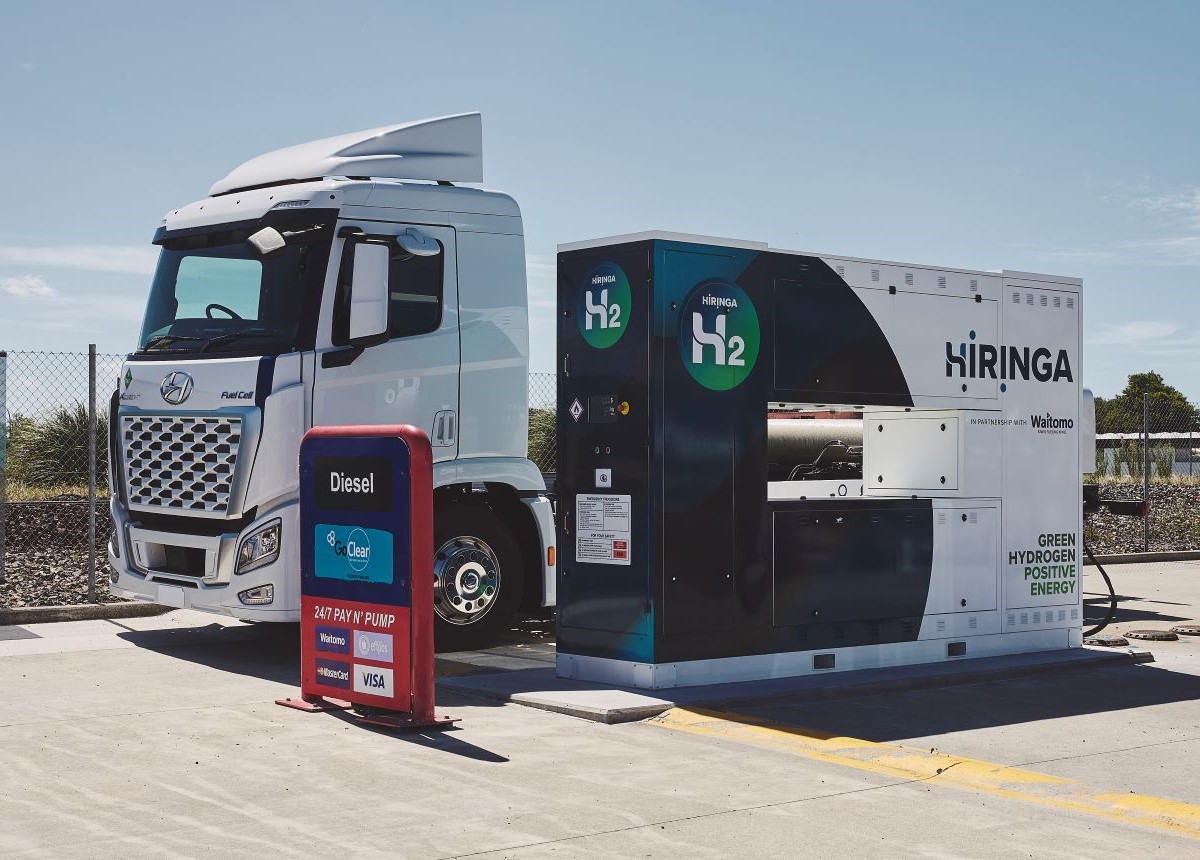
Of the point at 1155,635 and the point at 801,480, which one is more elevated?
the point at 801,480

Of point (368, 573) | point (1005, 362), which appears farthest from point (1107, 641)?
point (368, 573)

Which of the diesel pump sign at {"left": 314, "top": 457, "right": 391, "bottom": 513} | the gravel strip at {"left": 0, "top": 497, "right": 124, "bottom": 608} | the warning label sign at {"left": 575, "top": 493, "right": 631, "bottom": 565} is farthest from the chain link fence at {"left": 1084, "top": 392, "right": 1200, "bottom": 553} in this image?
the diesel pump sign at {"left": 314, "top": 457, "right": 391, "bottom": 513}

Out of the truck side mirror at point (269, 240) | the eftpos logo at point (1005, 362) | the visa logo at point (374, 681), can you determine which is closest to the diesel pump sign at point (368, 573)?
the visa logo at point (374, 681)

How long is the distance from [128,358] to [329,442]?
318 centimetres

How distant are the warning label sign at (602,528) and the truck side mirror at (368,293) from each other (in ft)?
6.59

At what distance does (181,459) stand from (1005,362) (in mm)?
6074

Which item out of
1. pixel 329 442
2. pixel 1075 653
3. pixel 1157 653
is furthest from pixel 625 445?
pixel 1157 653

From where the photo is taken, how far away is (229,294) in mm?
10797

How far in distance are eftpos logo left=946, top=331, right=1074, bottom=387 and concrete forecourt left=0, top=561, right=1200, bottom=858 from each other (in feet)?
7.25

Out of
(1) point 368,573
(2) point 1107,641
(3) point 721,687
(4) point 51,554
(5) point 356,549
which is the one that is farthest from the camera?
(4) point 51,554

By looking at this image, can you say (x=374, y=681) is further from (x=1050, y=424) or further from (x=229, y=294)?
(x=1050, y=424)

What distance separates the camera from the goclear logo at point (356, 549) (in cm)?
842

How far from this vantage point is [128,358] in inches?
437

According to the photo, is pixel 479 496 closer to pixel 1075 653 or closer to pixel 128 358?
pixel 128 358
